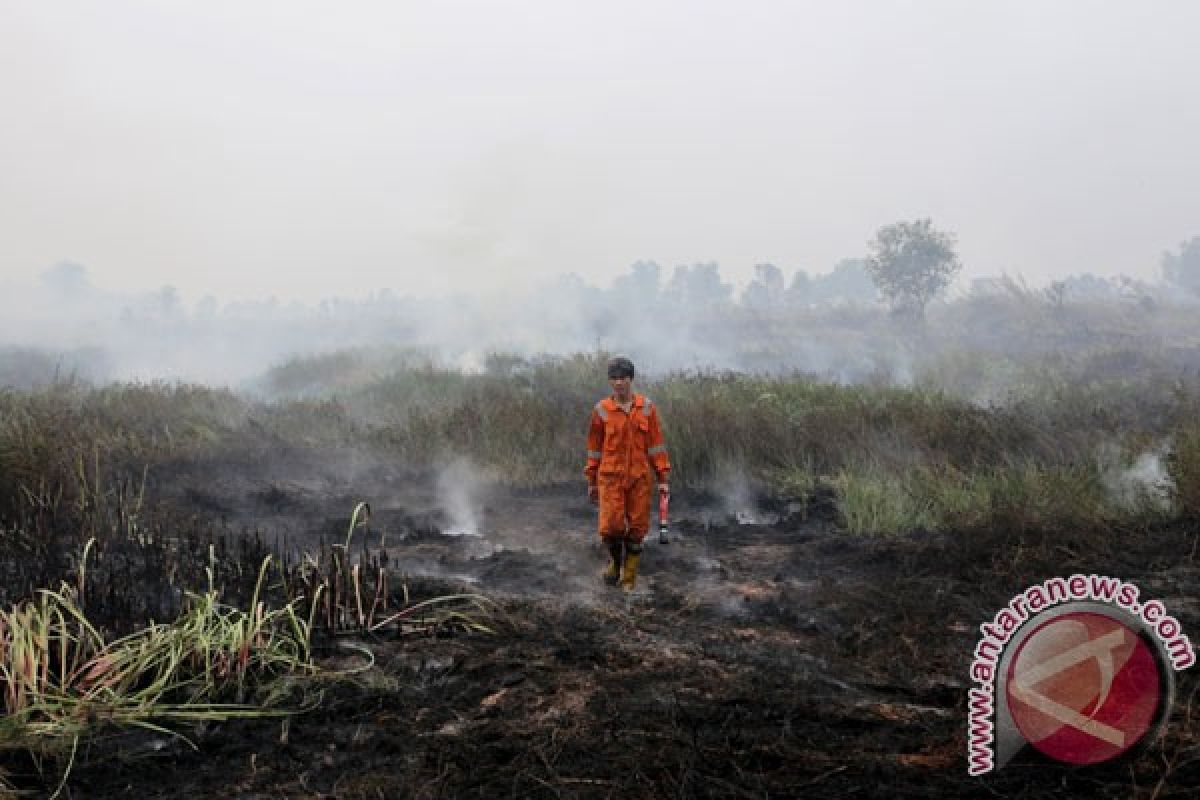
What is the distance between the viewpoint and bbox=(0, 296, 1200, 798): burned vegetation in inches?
112

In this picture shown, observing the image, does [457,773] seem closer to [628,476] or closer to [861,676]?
[861,676]

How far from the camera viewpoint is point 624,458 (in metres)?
5.07

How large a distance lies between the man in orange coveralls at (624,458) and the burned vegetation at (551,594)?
1.60 feet

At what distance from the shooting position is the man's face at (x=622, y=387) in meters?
5.02

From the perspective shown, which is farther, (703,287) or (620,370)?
(703,287)

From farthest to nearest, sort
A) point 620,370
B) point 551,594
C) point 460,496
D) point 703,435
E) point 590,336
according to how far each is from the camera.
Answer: point 590,336 → point 703,435 → point 460,496 → point 551,594 → point 620,370

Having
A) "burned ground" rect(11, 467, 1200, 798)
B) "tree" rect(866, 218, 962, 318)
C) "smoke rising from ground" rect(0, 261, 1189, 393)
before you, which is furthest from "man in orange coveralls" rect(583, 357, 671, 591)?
"tree" rect(866, 218, 962, 318)

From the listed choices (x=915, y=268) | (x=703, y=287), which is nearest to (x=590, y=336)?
(x=915, y=268)

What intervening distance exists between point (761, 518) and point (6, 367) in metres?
24.1

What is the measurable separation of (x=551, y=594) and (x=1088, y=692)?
3.29 metres

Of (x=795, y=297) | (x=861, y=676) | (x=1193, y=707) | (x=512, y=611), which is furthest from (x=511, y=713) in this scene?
(x=795, y=297)

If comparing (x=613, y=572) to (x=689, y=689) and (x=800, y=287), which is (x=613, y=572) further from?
(x=800, y=287)

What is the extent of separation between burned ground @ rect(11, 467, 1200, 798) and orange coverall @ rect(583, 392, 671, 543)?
20.4 inches

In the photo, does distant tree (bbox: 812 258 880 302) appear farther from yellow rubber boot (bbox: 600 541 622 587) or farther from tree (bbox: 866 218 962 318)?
yellow rubber boot (bbox: 600 541 622 587)
